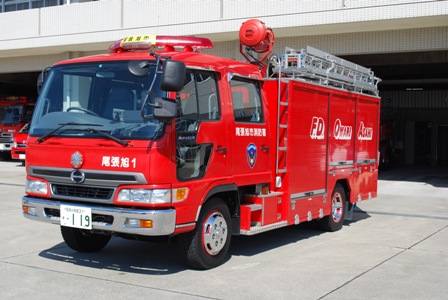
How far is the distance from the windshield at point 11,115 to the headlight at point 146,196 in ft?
Answer: 67.5

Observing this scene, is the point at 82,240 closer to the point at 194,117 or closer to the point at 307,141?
the point at 194,117

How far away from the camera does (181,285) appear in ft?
19.6

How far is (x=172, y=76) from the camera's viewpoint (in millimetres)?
5641

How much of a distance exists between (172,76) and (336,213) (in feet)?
16.1

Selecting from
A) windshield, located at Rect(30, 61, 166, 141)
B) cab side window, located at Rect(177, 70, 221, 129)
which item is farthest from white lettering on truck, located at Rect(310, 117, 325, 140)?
windshield, located at Rect(30, 61, 166, 141)

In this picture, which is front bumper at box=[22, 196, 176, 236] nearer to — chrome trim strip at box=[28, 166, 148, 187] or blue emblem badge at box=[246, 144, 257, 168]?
chrome trim strip at box=[28, 166, 148, 187]

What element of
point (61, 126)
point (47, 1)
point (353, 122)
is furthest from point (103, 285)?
point (47, 1)

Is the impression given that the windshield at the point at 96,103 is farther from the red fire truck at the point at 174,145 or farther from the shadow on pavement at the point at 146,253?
the shadow on pavement at the point at 146,253

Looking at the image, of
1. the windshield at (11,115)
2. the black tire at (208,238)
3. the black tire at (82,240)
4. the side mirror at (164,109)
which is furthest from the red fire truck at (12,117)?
the side mirror at (164,109)

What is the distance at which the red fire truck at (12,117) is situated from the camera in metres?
24.9

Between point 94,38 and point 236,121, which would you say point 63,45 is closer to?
point 94,38

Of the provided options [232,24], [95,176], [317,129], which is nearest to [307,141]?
[317,129]

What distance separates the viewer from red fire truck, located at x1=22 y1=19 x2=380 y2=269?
19.2ft

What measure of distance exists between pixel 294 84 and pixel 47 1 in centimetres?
1924
